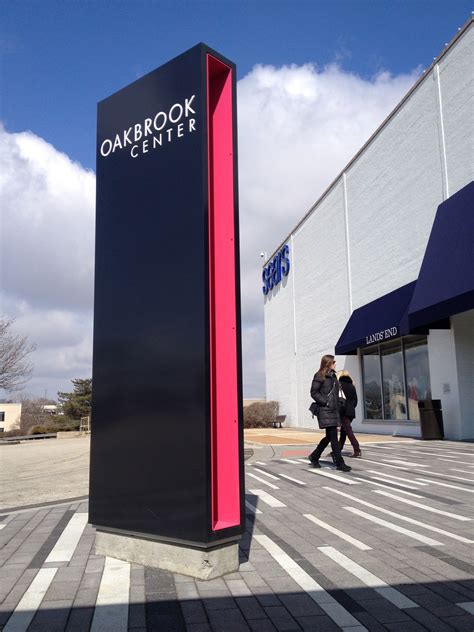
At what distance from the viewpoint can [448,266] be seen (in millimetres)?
13125

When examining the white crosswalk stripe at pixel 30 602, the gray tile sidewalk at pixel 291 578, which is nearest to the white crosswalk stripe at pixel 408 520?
the gray tile sidewalk at pixel 291 578

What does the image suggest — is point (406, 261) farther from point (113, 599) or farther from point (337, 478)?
point (113, 599)

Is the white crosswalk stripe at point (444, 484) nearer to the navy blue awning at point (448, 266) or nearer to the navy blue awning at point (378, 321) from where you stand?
the navy blue awning at point (448, 266)

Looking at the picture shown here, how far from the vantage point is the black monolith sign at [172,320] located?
376 cm

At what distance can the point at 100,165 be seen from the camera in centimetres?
479

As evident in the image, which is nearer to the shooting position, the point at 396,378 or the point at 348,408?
the point at 348,408

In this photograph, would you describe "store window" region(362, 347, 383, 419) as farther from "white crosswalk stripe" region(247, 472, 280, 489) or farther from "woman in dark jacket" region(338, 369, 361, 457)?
"white crosswalk stripe" region(247, 472, 280, 489)

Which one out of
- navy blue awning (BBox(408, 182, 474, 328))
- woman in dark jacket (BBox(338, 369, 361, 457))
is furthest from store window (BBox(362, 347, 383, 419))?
woman in dark jacket (BBox(338, 369, 361, 457))

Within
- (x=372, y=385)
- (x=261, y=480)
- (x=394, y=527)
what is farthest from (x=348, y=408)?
(x=372, y=385)

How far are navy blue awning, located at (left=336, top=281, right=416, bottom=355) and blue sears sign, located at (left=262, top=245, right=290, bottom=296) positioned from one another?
1082cm

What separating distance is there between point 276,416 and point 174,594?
30090 millimetres

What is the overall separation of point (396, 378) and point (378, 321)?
7.35ft

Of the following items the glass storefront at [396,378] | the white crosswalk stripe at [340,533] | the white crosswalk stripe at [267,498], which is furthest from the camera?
the glass storefront at [396,378]

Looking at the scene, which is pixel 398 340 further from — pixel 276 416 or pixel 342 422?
pixel 276 416
